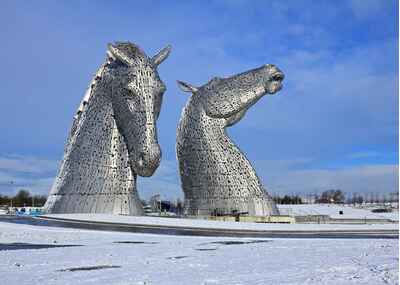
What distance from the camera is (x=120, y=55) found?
26.7 m

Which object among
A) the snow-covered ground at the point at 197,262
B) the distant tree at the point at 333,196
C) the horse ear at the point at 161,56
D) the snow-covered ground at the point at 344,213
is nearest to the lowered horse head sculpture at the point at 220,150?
the horse ear at the point at 161,56

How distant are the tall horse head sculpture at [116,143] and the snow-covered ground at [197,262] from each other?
30.6 feet

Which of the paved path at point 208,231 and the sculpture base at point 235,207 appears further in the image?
the sculpture base at point 235,207

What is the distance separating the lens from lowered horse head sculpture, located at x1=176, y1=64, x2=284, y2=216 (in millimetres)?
32125

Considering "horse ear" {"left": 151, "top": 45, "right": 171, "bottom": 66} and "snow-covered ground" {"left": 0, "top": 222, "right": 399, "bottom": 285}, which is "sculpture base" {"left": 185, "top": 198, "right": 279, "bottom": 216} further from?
"snow-covered ground" {"left": 0, "top": 222, "right": 399, "bottom": 285}

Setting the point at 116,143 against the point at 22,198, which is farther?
the point at 22,198

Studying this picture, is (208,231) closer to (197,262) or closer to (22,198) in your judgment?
(197,262)

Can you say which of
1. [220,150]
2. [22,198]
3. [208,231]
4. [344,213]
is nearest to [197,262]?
[208,231]

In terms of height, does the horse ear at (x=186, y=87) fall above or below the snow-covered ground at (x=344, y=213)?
above

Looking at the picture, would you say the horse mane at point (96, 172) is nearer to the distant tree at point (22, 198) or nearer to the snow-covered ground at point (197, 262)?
the snow-covered ground at point (197, 262)

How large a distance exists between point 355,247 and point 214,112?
1951 centimetres

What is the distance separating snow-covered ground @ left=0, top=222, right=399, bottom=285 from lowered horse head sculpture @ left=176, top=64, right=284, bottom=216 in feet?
49.4

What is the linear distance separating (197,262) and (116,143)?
16.7 m

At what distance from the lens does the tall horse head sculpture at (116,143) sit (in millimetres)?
26125
